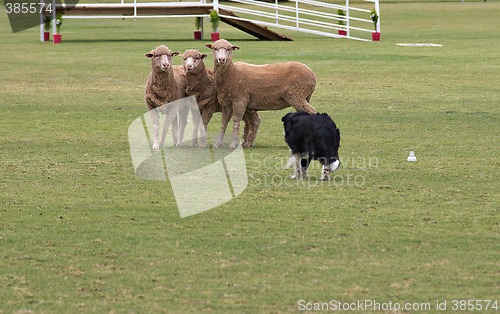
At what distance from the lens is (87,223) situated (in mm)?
10359

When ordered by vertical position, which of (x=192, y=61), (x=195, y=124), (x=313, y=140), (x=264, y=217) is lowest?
(x=264, y=217)

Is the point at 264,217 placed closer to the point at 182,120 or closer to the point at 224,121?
the point at 224,121

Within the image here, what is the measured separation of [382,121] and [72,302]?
10236mm

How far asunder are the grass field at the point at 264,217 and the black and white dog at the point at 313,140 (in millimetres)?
254

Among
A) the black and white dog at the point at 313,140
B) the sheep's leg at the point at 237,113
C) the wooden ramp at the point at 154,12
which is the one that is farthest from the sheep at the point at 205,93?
the wooden ramp at the point at 154,12

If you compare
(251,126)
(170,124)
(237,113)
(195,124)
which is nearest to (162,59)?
(170,124)

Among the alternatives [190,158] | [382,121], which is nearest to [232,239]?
[190,158]

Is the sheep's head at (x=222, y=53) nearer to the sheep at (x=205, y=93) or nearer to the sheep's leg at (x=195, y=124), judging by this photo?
the sheep at (x=205, y=93)

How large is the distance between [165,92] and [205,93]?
54 centimetres

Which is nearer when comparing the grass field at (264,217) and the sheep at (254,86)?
the grass field at (264,217)

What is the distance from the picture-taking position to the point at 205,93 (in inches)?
584

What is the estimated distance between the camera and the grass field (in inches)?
320

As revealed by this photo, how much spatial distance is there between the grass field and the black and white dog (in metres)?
0.25

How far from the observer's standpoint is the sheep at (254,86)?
14578mm
